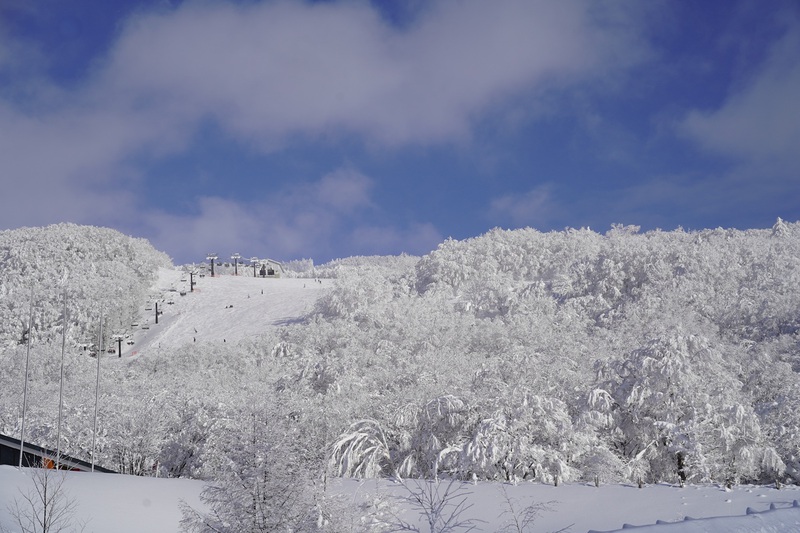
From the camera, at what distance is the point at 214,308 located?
93.6 meters

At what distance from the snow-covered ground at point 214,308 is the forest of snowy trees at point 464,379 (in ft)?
14.4

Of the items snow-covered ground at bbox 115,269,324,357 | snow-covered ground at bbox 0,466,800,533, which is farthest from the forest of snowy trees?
snow-covered ground at bbox 115,269,324,357

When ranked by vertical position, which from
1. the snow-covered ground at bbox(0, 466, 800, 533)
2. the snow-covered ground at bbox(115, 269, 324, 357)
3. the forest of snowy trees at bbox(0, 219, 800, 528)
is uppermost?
the snow-covered ground at bbox(115, 269, 324, 357)

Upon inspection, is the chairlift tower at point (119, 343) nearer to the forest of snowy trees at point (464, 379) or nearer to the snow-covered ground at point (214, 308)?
the snow-covered ground at point (214, 308)

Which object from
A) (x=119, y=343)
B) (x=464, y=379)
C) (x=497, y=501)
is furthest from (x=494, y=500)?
(x=119, y=343)

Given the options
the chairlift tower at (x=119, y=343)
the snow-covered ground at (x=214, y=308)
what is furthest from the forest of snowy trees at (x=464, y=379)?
the chairlift tower at (x=119, y=343)

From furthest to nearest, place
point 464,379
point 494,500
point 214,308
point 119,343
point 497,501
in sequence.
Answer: point 214,308 → point 119,343 → point 464,379 → point 494,500 → point 497,501

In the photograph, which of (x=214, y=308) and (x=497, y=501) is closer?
(x=497, y=501)

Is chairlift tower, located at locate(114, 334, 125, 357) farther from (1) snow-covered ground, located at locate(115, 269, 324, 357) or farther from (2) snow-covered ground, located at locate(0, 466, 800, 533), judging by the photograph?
(2) snow-covered ground, located at locate(0, 466, 800, 533)

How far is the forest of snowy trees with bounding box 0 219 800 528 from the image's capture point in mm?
25797

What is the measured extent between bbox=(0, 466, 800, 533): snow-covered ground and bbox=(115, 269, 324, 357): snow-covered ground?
53.8 m

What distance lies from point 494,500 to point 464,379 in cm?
1959

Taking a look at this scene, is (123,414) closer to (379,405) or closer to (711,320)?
(379,405)

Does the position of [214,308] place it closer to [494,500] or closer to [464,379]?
[464,379]
